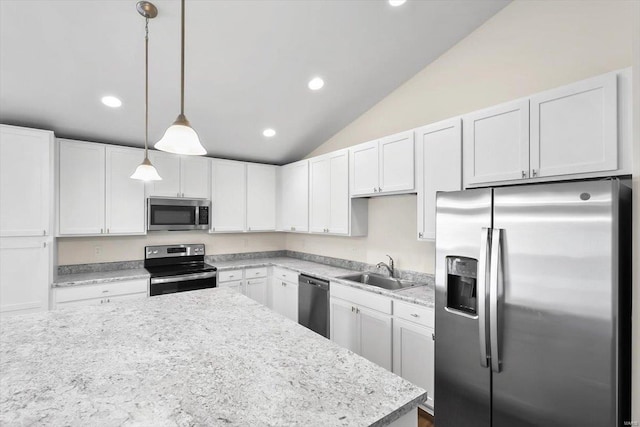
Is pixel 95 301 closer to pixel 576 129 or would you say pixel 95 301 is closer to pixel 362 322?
pixel 362 322

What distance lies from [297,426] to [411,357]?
189cm

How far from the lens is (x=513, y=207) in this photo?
68.2 inches

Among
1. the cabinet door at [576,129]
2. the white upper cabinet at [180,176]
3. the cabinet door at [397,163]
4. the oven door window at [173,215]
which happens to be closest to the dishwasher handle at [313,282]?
the cabinet door at [397,163]

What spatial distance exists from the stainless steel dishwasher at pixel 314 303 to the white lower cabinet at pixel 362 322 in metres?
0.11

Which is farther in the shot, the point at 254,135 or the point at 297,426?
the point at 254,135

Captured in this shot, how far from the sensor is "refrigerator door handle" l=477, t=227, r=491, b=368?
69.9 inches

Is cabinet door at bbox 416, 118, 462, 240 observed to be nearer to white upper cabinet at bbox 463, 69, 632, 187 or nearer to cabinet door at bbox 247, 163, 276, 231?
white upper cabinet at bbox 463, 69, 632, 187

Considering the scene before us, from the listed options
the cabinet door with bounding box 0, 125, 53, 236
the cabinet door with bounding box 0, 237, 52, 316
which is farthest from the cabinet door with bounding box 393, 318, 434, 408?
the cabinet door with bounding box 0, 125, 53, 236

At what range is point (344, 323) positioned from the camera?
3148 mm

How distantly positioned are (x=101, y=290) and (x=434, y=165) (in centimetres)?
357

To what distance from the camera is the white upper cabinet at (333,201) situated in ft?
11.8

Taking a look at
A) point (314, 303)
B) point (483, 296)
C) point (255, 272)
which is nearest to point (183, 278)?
point (255, 272)

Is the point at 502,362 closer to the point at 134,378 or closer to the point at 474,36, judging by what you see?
the point at 134,378

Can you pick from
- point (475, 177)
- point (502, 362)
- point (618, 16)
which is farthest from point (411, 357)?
point (618, 16)
